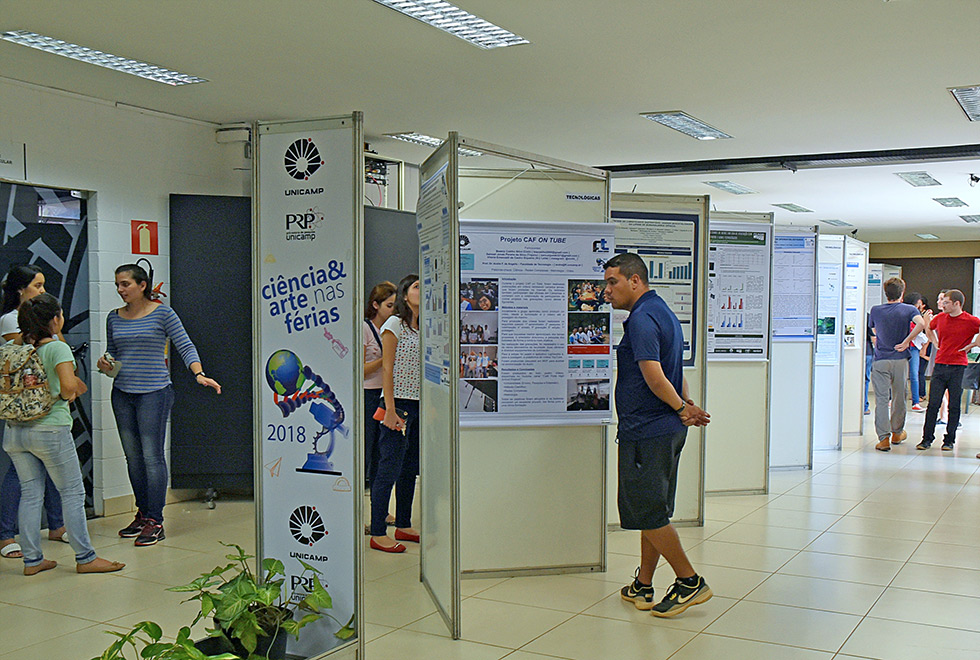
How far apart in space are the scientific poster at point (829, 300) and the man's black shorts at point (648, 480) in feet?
20.1

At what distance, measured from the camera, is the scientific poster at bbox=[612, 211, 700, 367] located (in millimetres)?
6250

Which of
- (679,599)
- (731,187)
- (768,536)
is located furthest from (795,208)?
(679,599)

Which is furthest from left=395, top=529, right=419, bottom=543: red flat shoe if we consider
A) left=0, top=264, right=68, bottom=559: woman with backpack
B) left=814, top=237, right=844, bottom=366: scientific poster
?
left=814, top=237, right=844, bottom=366: scientific poster

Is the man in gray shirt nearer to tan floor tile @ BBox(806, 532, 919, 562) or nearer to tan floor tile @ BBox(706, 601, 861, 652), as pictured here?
tan floor tile @ BBox(806, 532, 919, 562)

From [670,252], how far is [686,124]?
1985mm

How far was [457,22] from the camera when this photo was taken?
5.05 metres

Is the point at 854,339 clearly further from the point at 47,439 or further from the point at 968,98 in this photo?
the point at 47,439

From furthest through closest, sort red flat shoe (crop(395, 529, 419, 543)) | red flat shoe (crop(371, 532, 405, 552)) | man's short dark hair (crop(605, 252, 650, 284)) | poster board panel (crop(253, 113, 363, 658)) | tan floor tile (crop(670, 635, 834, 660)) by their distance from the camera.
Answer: red flat shoe (crop(395, 529, 419, 543)), red flat shoe (crop(371, 532, 405, 552)), man's short dark hair (crop(605, 252, 650, 284)), tan floor tile (crop(670, 635, 834, 660)), poster board panel (crop(253, 113, 363, 658))

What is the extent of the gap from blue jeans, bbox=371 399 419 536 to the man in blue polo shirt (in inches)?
67.0

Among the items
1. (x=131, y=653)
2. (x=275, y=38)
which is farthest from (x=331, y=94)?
(x=131, y=653)

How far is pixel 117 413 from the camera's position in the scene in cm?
594

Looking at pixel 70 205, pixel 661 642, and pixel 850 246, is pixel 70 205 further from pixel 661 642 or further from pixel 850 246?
pixel 850 246

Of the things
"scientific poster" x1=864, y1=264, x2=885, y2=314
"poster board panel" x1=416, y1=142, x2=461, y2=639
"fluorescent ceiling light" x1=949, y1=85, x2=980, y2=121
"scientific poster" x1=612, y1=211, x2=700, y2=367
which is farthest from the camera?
"scientific poster" x1=864, y1=264, x2=885, y2=314

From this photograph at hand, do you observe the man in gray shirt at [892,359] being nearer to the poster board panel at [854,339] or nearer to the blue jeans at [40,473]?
the poster board panel at [854,339]
